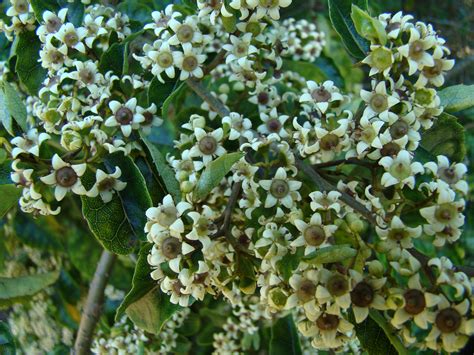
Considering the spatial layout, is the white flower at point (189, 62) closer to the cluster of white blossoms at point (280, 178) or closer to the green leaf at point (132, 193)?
the cluster of white blossoms at point (280, 178)

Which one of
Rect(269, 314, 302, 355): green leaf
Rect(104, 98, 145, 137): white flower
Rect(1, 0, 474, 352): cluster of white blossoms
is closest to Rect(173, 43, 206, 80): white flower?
Rect(1, 0, 474, 352): cluster of white blossoms

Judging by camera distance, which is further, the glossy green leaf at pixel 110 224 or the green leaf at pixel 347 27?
the green leaf at pixel 347 27

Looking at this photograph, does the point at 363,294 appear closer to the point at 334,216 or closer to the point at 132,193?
the point at 334,216

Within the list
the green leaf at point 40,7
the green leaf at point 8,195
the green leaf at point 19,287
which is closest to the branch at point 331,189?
the green leaf at point 8,195

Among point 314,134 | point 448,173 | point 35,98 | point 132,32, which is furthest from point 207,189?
point 35,98

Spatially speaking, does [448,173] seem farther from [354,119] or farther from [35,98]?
[35,98]

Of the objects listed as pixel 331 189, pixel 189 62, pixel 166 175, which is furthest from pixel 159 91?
pixel 331 189
